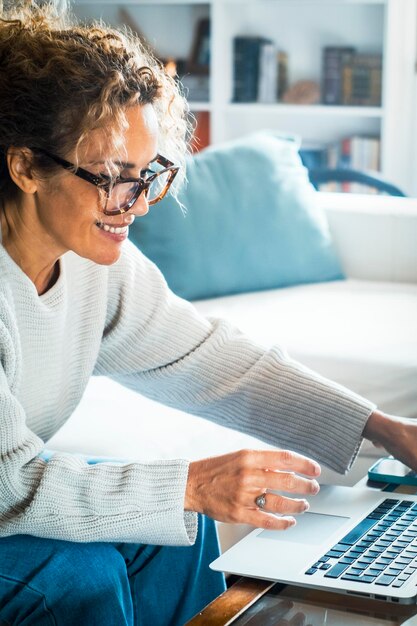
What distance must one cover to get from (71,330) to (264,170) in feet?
4.42

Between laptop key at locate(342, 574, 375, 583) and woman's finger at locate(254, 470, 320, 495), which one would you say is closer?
laptop key at locate(342, 574, 375, 583)

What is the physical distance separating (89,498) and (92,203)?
1.21ft

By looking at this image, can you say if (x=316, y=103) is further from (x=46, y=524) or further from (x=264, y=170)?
(x=46, y=524)

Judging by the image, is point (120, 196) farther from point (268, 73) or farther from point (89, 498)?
point (268, 73)

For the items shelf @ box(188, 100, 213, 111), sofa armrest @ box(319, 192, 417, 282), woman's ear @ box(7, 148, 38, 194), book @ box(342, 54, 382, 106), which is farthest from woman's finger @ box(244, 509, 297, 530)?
shelf @ box(188, 100, 213, 111)

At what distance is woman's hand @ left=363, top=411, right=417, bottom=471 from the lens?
4.26 feet

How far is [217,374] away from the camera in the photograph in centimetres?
149

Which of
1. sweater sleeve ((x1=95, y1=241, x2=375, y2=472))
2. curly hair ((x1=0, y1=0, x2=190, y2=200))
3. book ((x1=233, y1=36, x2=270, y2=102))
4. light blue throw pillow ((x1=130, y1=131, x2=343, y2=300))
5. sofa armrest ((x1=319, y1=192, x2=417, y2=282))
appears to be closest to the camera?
curly hair ((x1=0, y1=0, x2=190, y2=200))

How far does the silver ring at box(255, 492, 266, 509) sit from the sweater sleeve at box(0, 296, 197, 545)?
3.9 inches

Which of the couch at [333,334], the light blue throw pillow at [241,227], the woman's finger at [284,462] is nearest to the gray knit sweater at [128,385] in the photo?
the woman's finger at [284,462]

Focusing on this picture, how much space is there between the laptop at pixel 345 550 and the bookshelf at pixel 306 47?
2927 millimetres

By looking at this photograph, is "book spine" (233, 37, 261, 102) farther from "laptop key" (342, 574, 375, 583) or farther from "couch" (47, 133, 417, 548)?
"laptop key" (342, 574, 375, 583)

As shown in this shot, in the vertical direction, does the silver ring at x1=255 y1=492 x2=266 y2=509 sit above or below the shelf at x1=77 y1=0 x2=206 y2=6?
below

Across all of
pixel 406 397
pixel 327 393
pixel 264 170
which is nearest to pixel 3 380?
pixel 327 393
